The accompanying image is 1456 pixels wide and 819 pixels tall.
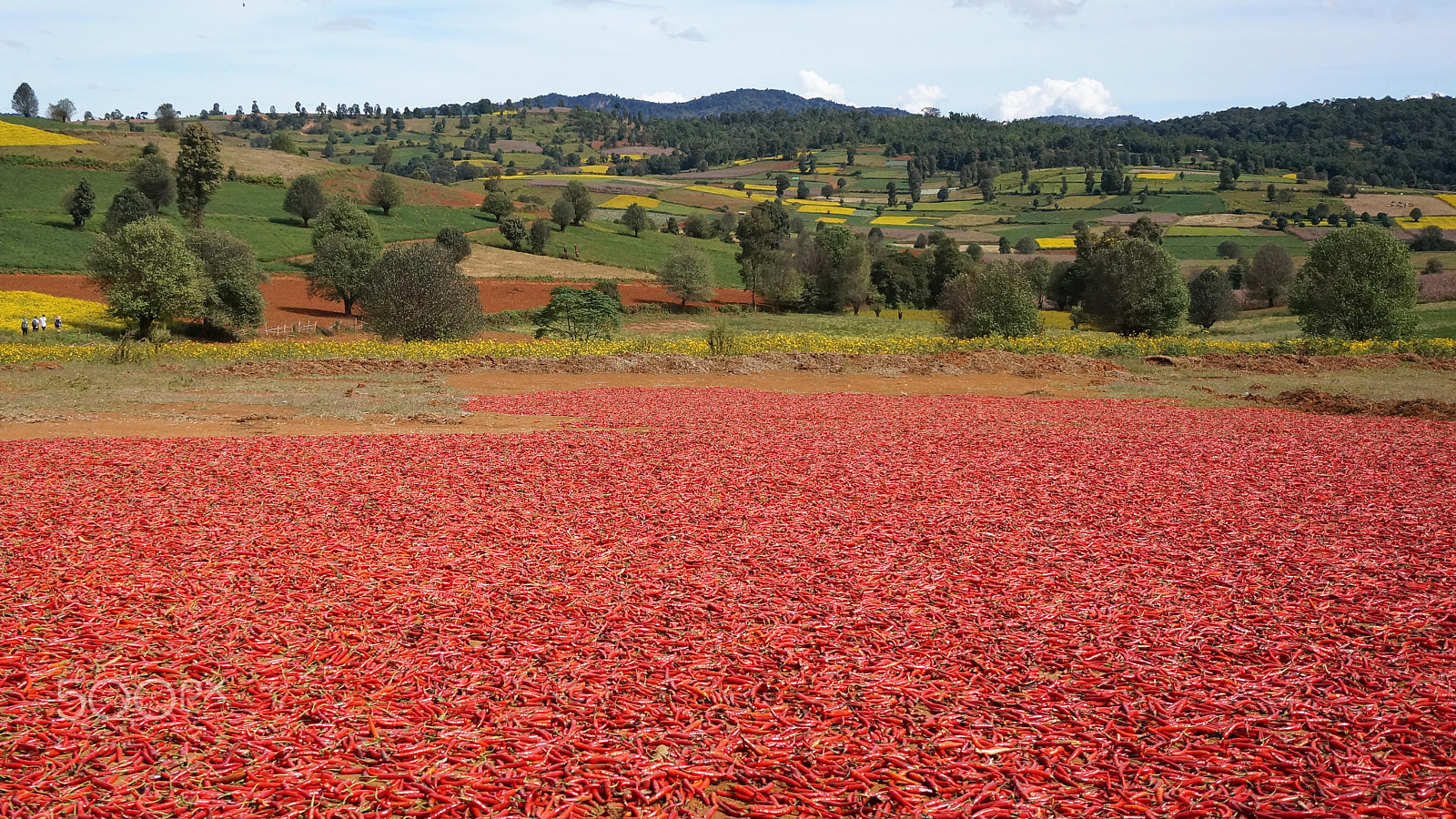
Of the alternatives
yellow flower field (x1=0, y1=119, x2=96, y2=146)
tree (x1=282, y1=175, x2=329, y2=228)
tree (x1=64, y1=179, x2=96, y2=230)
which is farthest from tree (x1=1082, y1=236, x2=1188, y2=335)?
yellow flower field (x1=0, y1=119, x2=96, y2=146)

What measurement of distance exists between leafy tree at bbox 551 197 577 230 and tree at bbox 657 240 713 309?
107 ft

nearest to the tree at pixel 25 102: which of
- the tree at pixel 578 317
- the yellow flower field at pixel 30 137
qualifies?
the yellow flower field at pixel 30 137

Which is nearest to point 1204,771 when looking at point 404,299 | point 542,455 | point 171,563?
point 171,563

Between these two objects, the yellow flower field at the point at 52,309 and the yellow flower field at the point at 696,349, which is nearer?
the yellow flower field at the point at 696,349

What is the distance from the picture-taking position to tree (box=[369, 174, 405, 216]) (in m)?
100

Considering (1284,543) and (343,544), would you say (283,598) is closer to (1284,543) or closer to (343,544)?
(343,544)

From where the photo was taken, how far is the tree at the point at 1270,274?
8419cm

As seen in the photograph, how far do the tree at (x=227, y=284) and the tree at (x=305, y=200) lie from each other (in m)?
35.1

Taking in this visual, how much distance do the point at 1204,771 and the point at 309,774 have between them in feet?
19.5

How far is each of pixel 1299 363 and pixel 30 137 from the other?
128355 millimetres

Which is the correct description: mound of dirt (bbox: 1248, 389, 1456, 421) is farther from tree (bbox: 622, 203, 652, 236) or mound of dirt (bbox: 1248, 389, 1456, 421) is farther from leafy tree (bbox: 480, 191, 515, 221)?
tree (bbox: 622, 203, 652, 236)

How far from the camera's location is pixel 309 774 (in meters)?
5.77

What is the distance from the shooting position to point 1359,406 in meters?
24.6

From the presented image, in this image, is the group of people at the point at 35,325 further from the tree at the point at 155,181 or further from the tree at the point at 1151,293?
the tree at the point at 1151,293
